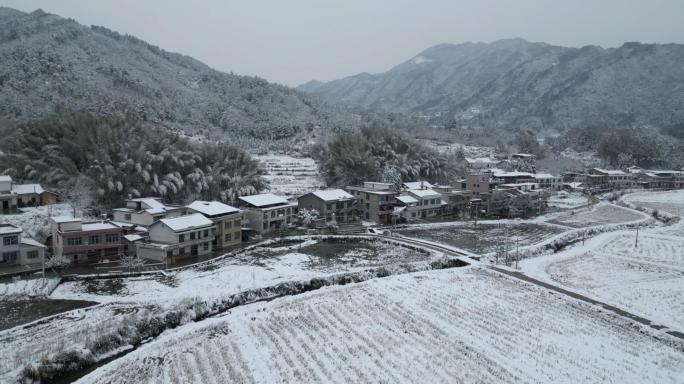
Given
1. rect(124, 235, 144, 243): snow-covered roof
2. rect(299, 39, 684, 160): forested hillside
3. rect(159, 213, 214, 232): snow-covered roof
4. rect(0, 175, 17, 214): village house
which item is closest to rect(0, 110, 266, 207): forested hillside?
rect(0, 175, 17, 214): village house

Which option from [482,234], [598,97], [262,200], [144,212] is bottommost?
[482,234]

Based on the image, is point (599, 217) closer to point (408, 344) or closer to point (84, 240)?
point (408, 344)

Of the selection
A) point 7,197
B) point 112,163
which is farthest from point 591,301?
point 7,197

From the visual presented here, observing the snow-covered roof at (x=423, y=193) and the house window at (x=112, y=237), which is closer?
the house window at (x=112, y=237)

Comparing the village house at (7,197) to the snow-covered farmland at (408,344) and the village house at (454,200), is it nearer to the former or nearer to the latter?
the snow-covered farmland at (408,344)

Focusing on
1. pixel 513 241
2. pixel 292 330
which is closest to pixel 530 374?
pixel 292 330

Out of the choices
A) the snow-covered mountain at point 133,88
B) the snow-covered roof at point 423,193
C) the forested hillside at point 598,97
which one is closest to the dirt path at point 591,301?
the snow-covered roof at point 423,193

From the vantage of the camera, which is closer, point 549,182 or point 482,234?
point 482,234
